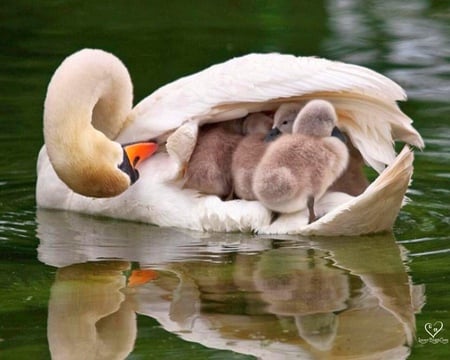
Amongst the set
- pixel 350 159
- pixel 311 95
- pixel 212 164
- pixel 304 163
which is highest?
pixel 311 95

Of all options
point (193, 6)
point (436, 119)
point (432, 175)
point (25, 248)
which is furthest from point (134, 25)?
point (25, 248)

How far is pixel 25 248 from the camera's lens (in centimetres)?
767

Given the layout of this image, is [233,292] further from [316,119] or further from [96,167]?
[96,167]

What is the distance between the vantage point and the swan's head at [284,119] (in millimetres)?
7766

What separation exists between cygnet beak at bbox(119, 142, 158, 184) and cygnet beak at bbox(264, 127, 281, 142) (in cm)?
67

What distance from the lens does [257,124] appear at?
7965 mm

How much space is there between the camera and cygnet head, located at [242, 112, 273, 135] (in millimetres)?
7941

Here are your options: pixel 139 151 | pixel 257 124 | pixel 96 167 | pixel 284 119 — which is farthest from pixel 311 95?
pixel 96 167

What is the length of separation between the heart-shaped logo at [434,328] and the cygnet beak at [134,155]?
7.19ft

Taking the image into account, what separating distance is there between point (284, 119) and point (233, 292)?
1.27 m

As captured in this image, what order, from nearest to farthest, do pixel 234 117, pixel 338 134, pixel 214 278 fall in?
pixel 214 278 → pixel 338 134 → pixel 234 117

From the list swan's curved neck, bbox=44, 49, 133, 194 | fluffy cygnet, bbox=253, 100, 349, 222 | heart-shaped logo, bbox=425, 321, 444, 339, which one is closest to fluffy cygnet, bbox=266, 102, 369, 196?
fluffy cygnet, bbox=253, 100, 349, 222

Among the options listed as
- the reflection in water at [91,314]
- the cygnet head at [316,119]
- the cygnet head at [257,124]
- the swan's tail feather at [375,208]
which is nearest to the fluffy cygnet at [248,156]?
the cygnet head at [257,124]

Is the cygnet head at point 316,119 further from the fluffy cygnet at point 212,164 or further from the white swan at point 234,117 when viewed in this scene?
the fluffy cygnet at point 212,164
